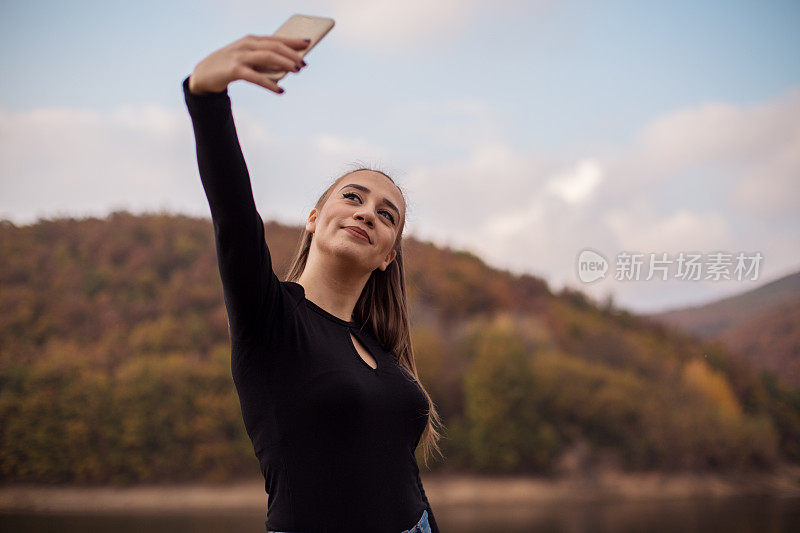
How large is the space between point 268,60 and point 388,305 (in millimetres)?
897

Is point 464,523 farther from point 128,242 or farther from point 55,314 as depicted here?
point 128,242

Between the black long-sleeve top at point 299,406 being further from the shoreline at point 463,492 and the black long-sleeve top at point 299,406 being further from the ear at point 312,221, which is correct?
the shoreline at point 463,492

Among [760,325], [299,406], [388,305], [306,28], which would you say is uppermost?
[760,325]

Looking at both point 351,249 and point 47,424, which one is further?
point 47,424

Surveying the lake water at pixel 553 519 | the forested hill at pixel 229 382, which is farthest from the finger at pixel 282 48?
the forested hill at pixel 229 382

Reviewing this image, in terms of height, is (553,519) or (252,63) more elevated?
(252,63)

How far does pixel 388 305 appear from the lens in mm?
1821

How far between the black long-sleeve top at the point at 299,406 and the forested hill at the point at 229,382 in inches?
794

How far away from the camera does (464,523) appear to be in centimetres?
2097

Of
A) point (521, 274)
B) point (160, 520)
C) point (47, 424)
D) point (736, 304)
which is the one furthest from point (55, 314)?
point (736, 304)

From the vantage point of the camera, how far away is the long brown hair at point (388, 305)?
1.75 metres

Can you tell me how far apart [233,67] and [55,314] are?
31.1 meters

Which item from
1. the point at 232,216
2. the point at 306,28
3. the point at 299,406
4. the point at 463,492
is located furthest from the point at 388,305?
the point at 463,492

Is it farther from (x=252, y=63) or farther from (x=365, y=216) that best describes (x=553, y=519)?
(x=252, y=63)
